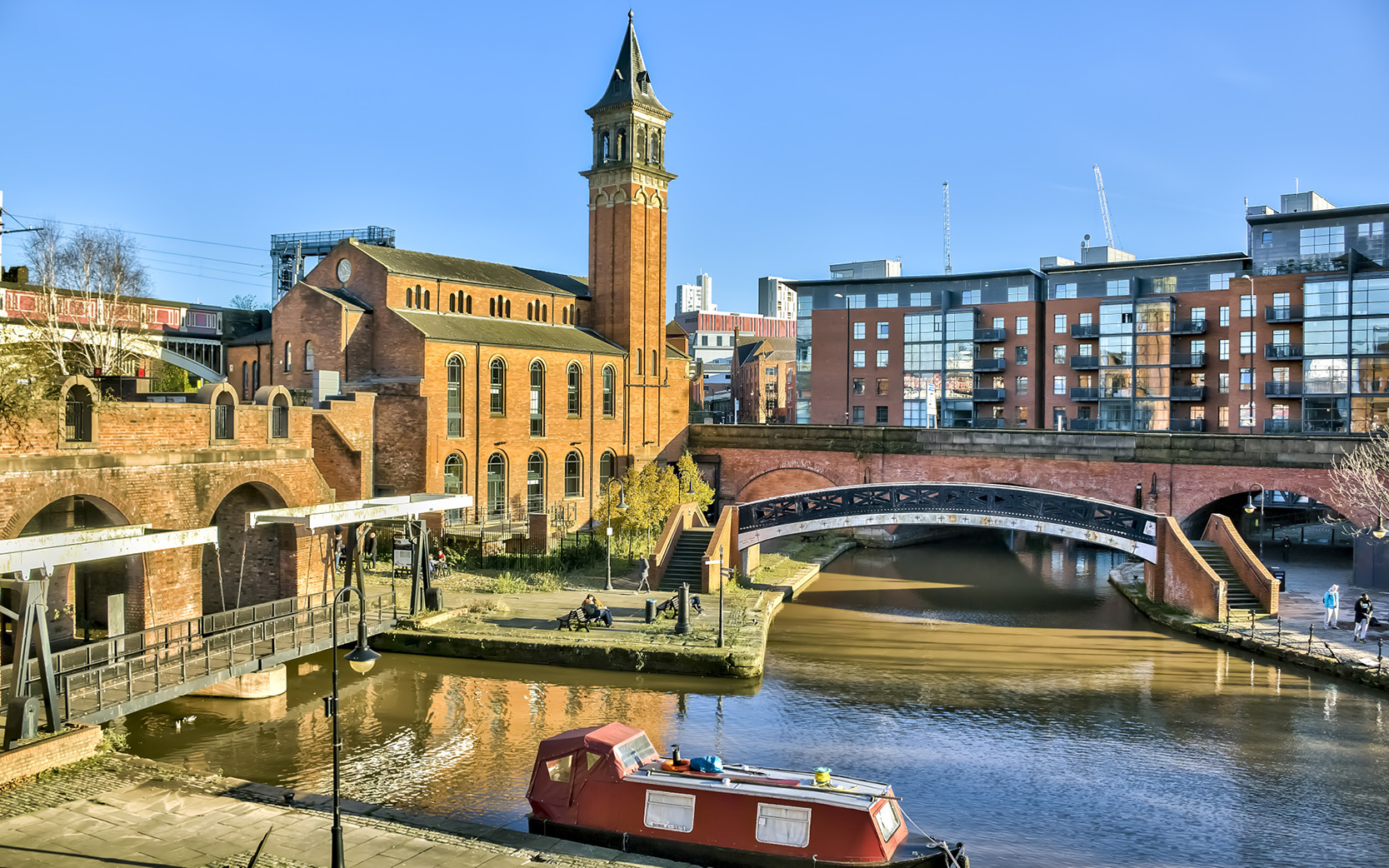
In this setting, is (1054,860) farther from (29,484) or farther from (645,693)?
(29,484)

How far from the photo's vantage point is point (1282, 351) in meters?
56.6

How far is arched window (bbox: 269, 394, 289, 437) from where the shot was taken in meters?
28.4

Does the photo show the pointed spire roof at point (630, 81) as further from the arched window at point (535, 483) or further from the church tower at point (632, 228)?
the arched window at point (535, 483)

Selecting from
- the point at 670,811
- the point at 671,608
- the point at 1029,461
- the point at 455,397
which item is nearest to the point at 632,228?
the point at 455,397

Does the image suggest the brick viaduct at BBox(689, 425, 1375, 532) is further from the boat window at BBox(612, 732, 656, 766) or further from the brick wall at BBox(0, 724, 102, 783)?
the brick wall at BBox(0, 724, 102, 783)

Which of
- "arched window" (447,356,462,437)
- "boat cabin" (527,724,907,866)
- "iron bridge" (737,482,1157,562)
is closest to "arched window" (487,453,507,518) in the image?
"arched window" (447,356,462,437)

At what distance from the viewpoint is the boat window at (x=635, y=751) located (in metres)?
16.8

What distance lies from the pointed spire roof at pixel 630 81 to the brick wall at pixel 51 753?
4074 centimetres

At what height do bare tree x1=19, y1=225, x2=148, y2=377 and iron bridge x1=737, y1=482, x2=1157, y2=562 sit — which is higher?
bare tree x1=19, y1=225, x2=148, y2=377

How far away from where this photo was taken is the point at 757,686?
1048 inches

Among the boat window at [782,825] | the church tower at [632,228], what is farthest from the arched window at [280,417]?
the church tower at [632,228]

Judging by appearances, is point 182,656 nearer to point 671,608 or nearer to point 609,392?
point 671,608

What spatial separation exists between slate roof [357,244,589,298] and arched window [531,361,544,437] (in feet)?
16.0

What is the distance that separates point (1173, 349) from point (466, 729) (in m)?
53.1
